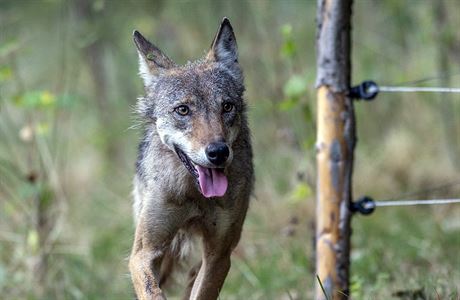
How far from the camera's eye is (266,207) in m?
11.0

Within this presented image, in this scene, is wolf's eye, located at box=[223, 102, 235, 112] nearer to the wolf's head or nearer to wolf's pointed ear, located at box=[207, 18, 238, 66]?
the wolf's head

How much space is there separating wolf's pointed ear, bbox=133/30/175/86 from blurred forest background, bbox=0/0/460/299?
596mm

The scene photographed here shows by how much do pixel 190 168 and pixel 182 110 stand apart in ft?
1.34

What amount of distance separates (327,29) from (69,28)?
6331 mm

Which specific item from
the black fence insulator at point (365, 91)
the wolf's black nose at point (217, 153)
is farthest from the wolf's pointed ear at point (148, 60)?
the black fence insulator at point (365, 91)

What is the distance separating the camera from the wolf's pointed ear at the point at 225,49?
587 cm

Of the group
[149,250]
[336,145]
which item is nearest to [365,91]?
[336,145]

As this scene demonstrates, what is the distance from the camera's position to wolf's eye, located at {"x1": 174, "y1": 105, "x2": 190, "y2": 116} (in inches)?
209

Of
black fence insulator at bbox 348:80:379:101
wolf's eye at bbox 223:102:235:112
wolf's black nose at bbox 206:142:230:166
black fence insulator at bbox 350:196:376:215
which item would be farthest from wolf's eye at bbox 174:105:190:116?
black fence insulator at bbox 350:196:376:215

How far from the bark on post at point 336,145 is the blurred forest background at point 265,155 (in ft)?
1.08

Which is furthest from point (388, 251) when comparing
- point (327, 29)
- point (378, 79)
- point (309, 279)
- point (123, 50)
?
point (123, 50)

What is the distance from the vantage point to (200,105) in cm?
529

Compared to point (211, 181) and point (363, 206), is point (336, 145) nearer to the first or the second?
point (363, 206)

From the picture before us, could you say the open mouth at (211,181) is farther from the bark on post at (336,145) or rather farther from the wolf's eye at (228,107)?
the bark on post at (336,145)
